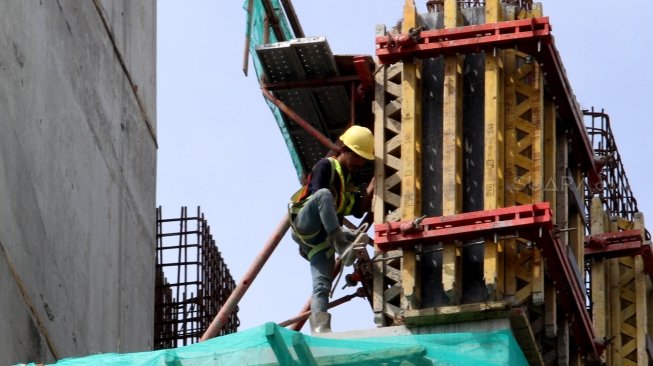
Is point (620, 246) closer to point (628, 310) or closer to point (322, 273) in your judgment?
point (628, 310)

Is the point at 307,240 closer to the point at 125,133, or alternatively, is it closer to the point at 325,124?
the point at 325,124

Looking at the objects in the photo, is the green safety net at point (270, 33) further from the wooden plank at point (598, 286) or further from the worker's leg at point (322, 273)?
the wooden plank at point (598, 286)

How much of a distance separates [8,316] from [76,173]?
3.22 metres

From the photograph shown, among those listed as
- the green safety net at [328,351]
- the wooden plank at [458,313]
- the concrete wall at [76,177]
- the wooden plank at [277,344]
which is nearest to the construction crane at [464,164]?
the wooden plank at [458,313]

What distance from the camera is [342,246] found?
24.2m

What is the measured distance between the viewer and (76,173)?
26.6m

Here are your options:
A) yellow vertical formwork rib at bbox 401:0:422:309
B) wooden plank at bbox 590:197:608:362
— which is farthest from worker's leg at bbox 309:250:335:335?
wooden plank at bbox 590:197:608:362

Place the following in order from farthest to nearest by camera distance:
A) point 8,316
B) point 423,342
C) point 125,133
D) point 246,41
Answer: point 125,133, point 246,41, point 8,316, point 423,342

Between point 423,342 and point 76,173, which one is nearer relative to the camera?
point 423,342

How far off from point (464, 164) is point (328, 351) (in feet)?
12.0

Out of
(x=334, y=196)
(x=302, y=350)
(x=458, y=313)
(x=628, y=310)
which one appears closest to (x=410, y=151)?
(x=334, y=196)

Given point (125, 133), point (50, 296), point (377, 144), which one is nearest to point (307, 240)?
point (377, 144)

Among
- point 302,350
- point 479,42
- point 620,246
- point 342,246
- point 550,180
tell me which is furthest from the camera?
point 620,246

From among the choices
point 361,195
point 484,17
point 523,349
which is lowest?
point 523,349
